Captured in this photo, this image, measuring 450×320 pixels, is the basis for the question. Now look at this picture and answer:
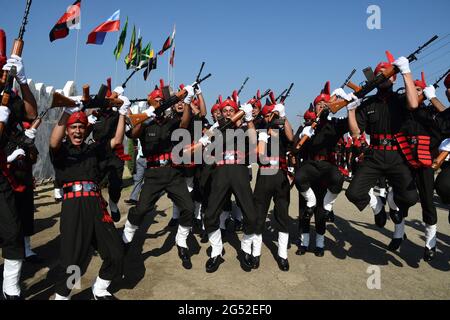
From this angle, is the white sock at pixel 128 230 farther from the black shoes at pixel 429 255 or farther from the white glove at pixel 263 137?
the black shoes at pixel 429 255

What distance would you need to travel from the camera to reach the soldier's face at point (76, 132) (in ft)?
12.9

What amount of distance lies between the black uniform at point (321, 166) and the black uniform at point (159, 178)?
6.38 feet

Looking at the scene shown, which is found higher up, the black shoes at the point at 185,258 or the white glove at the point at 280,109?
the white glove at the point at 280,109

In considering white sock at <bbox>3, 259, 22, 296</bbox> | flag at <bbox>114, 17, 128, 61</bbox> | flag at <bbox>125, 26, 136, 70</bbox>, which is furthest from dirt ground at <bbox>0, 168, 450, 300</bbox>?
flag at <bbox>125, 26, 136, 70</bbox>

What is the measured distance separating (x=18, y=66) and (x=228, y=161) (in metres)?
3.02

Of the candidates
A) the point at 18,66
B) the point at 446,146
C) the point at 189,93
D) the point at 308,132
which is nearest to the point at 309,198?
the point at 308,132

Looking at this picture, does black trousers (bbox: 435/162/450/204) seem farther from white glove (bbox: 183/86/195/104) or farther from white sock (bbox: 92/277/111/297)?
white sock (bbox: 92/277/111/297)

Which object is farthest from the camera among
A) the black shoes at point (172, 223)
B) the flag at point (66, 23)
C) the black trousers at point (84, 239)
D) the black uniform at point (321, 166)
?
the black shoes at point (172, 223)

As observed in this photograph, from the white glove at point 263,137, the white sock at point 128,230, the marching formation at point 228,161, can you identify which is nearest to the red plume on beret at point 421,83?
the marching formation at point 228,161

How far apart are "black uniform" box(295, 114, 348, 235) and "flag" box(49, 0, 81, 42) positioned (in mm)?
5225

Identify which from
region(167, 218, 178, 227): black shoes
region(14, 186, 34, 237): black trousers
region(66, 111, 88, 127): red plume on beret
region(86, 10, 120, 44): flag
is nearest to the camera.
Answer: region(66, 111, 88, 127): red plume on beret

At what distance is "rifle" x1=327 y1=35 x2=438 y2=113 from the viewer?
16.0 ft

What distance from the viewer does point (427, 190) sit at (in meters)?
5.35
